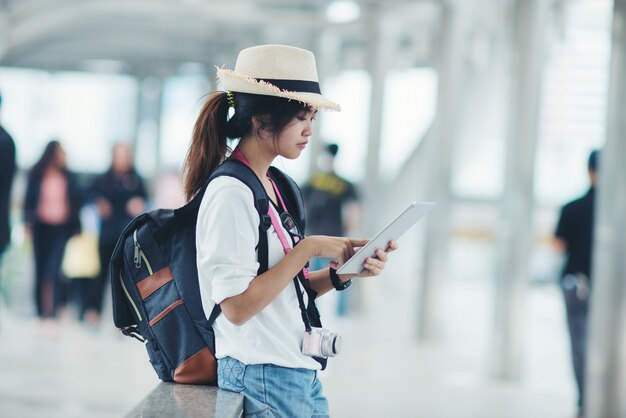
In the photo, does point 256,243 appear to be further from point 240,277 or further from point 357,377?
point 357,377

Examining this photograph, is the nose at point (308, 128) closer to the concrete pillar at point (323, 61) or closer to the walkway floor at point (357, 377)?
the walkway floor at point (357, 377)

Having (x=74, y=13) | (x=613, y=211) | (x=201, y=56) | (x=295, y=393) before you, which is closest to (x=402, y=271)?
(x=74, y=13)

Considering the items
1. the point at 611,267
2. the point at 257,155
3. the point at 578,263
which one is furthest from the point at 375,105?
the point at 257,155

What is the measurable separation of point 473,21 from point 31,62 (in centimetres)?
2003

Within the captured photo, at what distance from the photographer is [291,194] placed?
2.96 m

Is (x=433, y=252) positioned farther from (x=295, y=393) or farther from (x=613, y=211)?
(x=295, y=393)

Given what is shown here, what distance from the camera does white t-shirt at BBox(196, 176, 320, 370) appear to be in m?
2.55

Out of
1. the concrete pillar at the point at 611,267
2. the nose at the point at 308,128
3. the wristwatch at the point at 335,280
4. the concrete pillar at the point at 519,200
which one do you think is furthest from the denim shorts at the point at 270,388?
the concrete pillar at the point at 519,200

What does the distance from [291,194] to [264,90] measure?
37 centimetres

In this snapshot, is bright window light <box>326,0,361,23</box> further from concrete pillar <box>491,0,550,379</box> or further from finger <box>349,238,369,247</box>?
finger <box>349,238,369,247</box>

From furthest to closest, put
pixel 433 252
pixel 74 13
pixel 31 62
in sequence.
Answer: pixel 31 62 → pixel 74 13 → pixel 433 252

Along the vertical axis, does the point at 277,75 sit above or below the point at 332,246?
above

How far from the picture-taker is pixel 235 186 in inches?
103

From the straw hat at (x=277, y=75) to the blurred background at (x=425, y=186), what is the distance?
0.25 metres
